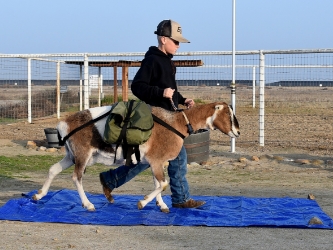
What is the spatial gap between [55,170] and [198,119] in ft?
5.94

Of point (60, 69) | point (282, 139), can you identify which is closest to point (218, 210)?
point (282, 139)

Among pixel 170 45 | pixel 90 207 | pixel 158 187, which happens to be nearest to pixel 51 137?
pixel 90 207

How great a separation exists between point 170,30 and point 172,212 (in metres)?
2.08

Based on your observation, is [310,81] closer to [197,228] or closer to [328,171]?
[328,171]

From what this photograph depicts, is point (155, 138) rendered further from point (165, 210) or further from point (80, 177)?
point (80, 177)

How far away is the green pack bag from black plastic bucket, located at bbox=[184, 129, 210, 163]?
194 inches

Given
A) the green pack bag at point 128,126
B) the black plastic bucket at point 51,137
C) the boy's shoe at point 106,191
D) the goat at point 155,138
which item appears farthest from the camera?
the black plastic bucket at point 51,137

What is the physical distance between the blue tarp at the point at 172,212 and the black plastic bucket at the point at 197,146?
3.66m

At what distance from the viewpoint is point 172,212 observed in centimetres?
794

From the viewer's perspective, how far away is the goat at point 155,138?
25.1ft

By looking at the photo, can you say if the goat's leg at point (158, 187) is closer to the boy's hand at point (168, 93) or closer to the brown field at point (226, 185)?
the brown field at point (226, 185)

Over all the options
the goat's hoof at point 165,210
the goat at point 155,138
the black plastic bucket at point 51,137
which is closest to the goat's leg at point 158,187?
the goat at point 155,138

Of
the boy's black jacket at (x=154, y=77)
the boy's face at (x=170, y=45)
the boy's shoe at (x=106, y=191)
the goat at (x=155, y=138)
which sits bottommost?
the boy's shoe at (x=106, y=191)

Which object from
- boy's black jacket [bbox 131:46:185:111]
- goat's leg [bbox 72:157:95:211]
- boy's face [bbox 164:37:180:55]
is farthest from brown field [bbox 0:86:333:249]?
boy's face [bbox 164:37:180:55]
